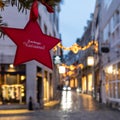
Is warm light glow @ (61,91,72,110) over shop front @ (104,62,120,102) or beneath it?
beneath

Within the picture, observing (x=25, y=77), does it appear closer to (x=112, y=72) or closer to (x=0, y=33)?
(x=112, y=72)

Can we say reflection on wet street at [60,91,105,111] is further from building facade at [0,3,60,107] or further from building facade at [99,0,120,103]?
building facade at [0,3,60,107]

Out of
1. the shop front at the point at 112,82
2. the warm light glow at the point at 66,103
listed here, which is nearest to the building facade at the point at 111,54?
the shop front at the point at 112,82

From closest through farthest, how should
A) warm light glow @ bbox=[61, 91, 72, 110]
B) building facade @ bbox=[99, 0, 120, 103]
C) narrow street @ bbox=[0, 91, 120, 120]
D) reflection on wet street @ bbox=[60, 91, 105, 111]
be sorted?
narrow street @ bbox=[0, 91, 120, 120]
reflection on wet street @ bbox=[60, 91, 105, 111]
building facade @ bbox=[99, 0, 120, 103]
warm light glow @ bbox=[61, 91, 72, 110]

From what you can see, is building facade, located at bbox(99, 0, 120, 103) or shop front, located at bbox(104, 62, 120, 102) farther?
building facade, located at bbox(99, 0, 120, 103)

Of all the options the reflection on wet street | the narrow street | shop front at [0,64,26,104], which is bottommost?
the narrow street

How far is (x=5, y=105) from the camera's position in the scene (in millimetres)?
32062

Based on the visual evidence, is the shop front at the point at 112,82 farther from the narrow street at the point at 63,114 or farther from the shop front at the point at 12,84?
the shop front at the point at 12,84

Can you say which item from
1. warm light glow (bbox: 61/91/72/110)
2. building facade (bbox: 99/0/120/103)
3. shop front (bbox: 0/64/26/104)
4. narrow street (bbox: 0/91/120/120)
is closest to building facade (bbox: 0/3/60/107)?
shop front (bbox: 0/64/26/104)

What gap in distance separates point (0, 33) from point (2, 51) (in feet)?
98.4

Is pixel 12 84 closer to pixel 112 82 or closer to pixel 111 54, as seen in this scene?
pixel 112 82

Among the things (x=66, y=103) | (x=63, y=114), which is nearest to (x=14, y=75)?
(x=63, y=114)

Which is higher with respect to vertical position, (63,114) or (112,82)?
(112,82)

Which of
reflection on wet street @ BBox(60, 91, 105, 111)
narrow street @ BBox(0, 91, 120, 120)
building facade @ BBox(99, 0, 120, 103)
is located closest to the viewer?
narrow street @ BBox(0, 91, 120, 120)
